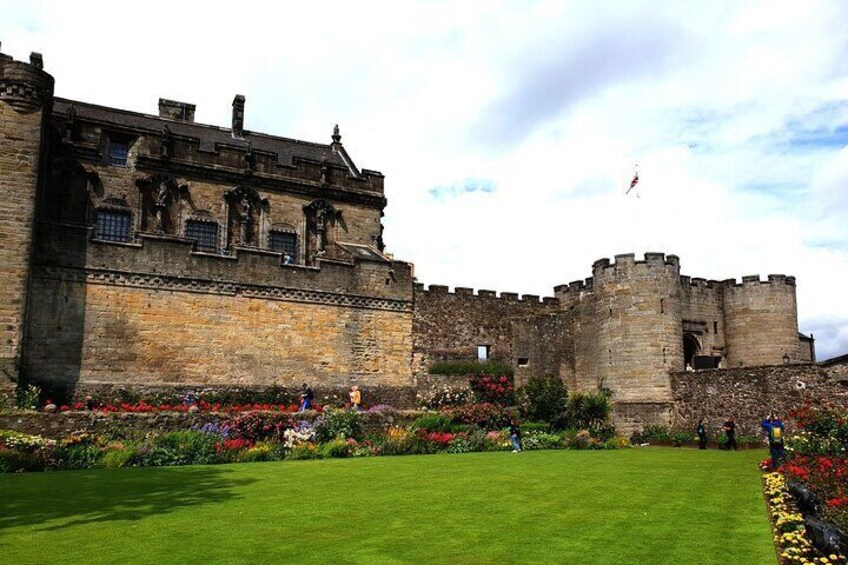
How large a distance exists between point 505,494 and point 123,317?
1798cm

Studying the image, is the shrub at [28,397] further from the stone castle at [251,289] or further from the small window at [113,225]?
the small window at [113,225]

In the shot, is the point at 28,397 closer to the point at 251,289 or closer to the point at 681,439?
the point at 251,289

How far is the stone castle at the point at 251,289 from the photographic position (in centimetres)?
2422

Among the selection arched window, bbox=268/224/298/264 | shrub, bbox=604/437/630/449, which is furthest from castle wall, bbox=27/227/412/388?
shrub, bbox=604/437/630/449

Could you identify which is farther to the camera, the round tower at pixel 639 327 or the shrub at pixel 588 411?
the round tower at pixel 639 327

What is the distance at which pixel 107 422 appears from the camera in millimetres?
20172

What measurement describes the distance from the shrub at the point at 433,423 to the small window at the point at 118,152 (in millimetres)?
19680

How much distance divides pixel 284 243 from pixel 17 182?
14547mm

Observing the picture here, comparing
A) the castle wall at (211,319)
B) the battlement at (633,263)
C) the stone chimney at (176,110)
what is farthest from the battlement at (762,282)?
the stone chimney at (176,110)

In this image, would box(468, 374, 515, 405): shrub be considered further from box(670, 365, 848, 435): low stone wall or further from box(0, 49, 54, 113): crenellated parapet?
box(0, 49, 54, 113): crenellated parapet

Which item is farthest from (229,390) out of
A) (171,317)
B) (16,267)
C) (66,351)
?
(16,267)

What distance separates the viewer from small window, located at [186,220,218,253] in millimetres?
34344

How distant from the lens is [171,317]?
26406 millimetres

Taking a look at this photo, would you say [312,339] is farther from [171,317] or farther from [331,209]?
[331,209]
